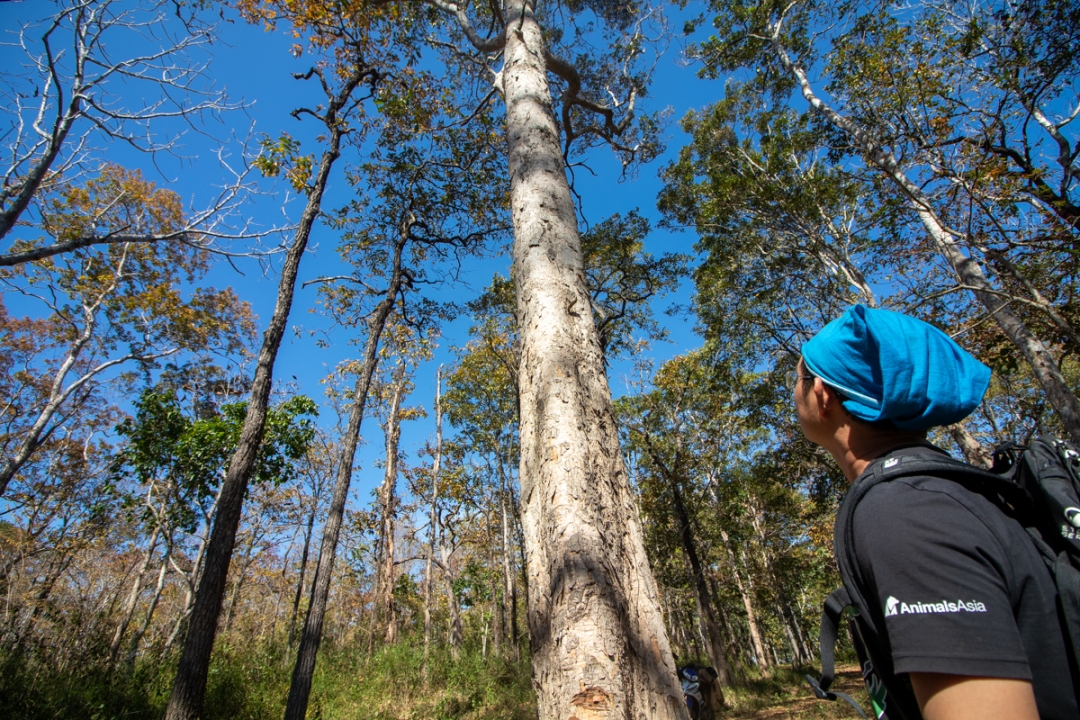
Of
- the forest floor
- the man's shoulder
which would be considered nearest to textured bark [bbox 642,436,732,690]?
the forest floor

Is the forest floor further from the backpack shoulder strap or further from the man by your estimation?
the man

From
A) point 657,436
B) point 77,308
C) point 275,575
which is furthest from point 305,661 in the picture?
point 275,575

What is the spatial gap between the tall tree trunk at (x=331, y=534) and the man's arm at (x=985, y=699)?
715cm

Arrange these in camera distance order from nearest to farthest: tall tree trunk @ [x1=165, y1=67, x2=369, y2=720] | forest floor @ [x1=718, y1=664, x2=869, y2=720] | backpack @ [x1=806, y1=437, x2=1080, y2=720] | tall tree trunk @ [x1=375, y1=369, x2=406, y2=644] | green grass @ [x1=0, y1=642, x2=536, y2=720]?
backpack @ [x1=806, y1=437, x2=1080, y2=720] → tall tree trunk @ [x1=165, y1=67, x2=369, y2=720] → green grass @ [x1=0, y1=642, x2=536, y2=720] → forest floor @ [x1=718, y1=664, x2=869, y2=720] → tall tree trunk @ [x1=375, y1=369, x2=406, y2=644]

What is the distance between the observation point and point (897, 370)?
83 centimetres

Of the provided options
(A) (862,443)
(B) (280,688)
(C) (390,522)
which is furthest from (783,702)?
(A) (862,443)

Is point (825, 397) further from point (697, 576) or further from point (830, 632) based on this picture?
point (697, 576)

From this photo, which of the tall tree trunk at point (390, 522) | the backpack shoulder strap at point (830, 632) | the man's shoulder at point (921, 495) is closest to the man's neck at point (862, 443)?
the man's shoulder at point (921, 495)

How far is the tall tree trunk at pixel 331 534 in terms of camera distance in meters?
5.56

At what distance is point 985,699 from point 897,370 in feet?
1.69

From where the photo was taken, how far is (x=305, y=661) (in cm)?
571

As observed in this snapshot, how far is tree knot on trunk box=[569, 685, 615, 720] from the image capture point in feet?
3.84

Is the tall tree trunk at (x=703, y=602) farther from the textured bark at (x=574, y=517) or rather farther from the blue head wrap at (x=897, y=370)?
the blue head wrap at (x=897, y=370)

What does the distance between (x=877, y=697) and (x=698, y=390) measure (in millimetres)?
12417
